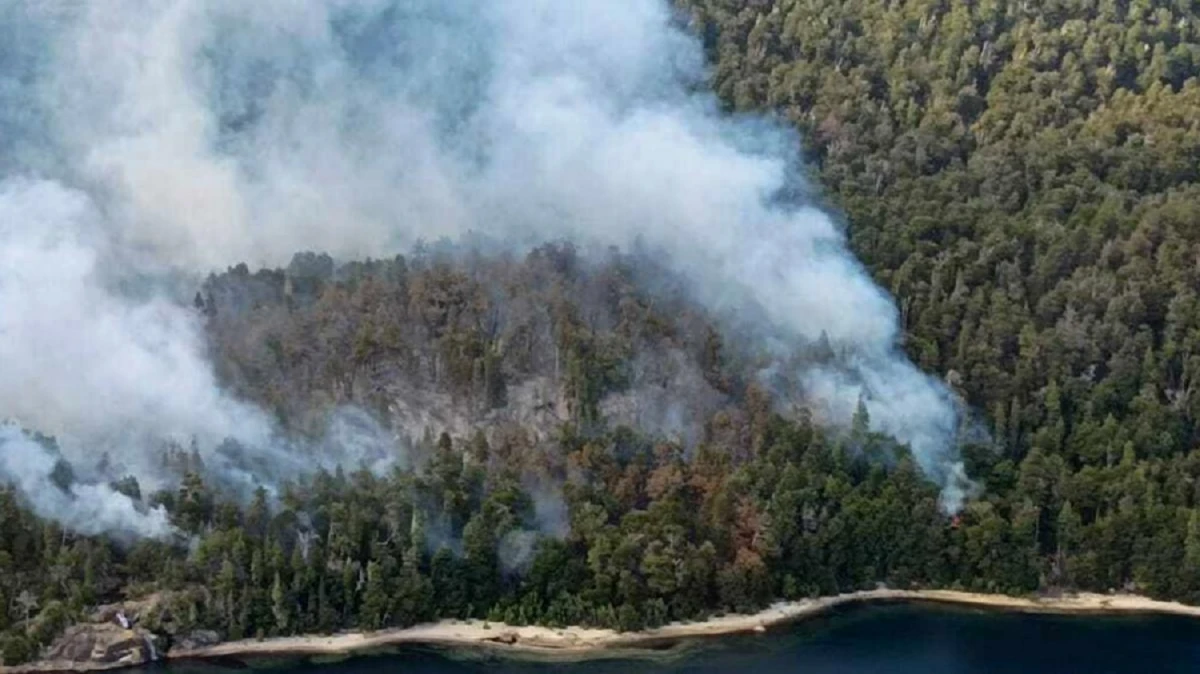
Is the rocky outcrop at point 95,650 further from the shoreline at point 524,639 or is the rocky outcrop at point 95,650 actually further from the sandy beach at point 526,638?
the sandy beach at point 526,638

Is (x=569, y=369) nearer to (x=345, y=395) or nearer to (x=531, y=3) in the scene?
(x=345, y=395)

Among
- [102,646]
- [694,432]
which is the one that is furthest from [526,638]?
[102,646]

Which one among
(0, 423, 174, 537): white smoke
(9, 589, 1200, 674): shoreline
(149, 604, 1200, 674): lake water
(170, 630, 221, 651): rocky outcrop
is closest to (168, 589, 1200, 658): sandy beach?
(9, 589, 1200, 674): shoreline

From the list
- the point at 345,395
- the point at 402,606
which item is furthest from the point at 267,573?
the point at 345,395

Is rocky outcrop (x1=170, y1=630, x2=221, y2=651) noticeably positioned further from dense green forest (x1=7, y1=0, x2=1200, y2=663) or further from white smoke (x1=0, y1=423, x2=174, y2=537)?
white smoke (x1=0, y1=423, x2=174, y2=537)

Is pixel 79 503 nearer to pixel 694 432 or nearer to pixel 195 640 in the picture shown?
pixel 195 640

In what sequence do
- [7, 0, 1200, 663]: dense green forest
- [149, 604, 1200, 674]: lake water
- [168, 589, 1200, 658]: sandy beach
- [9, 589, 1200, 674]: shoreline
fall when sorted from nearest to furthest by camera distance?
[149, 604, 1200, 674]: lake water → [9, 589, 1200, 674]: shoreline → [168, 589, 1200, 658]: sandy beach → [7, 0, 1200, 663]: dense green forest
